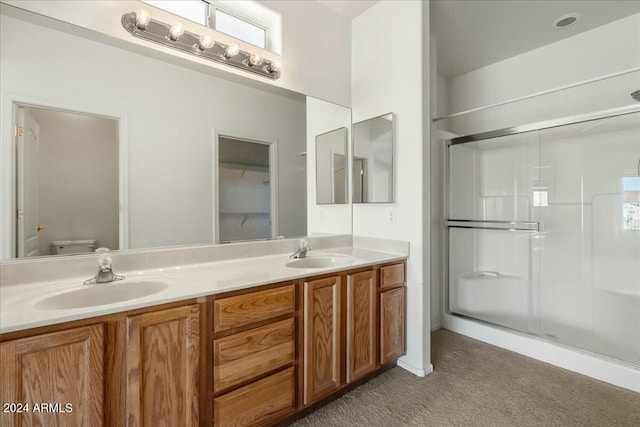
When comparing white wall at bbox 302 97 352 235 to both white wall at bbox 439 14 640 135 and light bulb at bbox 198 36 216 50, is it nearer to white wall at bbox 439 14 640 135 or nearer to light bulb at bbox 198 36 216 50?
light bulb at bbox 198 36 216 50

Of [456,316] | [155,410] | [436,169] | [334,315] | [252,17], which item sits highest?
[252,17]

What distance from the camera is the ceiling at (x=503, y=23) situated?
86.9 inches

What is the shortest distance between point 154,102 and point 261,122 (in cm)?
67

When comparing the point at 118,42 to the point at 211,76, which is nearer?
the point at 118,42

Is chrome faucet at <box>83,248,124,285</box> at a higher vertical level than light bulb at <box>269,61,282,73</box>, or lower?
lower

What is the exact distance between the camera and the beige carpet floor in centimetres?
161

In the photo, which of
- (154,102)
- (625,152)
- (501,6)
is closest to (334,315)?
(154,102)

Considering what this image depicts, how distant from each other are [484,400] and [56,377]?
2.15 metres

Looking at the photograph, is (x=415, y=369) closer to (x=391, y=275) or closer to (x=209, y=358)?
(x=391, y=275)

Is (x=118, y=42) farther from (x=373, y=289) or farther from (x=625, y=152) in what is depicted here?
(x=625, y=152)

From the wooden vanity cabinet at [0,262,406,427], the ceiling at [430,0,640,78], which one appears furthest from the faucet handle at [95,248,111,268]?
the ceiling at [430,0,640,78]

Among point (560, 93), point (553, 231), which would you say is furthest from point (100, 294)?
point (560, 93)

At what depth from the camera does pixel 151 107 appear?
1616 mm

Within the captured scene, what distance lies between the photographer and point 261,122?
80.7 inches
